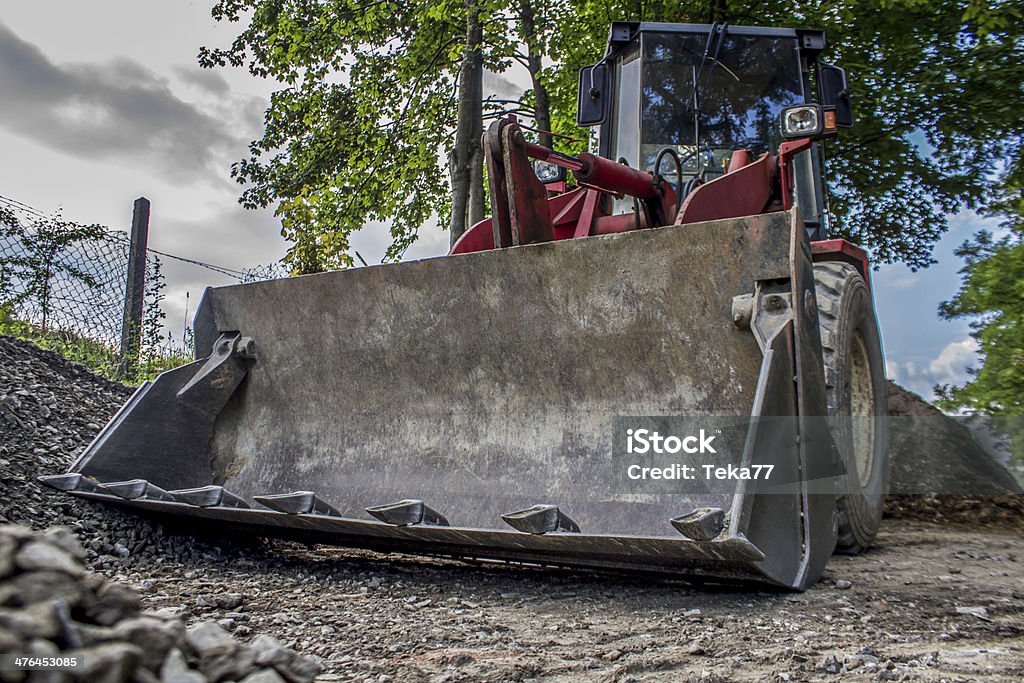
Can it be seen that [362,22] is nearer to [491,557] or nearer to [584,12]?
[584,12]

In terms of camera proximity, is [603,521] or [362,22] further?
[362,22]

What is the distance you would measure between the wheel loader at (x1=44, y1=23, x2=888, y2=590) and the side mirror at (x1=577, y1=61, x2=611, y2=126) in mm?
331

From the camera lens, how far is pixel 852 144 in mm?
10086

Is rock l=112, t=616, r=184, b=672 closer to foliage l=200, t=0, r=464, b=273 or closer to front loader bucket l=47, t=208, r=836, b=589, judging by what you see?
front loader bucket l=47, t=208, r=836, b=589

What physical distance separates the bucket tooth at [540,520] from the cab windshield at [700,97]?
2606mm

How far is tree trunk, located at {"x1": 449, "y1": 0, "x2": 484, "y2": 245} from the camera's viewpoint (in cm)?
969

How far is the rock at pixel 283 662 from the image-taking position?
5.05 feet

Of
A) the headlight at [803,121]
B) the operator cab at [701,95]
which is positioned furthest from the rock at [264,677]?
the operator cab at [701,95]

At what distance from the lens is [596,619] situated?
97.2 inches

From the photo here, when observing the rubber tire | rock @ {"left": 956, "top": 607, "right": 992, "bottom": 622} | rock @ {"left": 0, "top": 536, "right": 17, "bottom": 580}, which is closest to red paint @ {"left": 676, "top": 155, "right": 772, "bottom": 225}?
the rubber tire

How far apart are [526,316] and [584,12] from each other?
753cm

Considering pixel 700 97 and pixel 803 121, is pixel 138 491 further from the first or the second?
pixel 700 97

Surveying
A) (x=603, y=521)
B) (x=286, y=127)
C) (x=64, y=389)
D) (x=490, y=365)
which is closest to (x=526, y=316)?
(x=490, y=365)

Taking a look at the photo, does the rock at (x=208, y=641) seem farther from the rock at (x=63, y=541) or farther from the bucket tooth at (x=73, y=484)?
the bucket tooth at (x=73, y=484)
